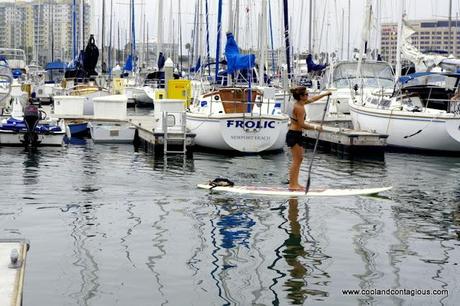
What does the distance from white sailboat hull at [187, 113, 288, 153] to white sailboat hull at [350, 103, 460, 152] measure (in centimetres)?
366

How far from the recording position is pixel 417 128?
24.2 metres

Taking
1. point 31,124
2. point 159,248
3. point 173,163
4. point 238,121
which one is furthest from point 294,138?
point 31,124

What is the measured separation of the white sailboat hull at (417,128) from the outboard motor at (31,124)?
34.5 feet

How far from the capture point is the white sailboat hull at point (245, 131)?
22.9 m

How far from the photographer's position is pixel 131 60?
219 feet

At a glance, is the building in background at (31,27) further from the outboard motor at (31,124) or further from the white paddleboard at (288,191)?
the white paddleboard at (288,191)

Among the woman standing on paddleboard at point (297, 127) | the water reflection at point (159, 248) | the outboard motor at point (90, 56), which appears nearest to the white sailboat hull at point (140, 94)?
the outboard motor at point (90, 56)

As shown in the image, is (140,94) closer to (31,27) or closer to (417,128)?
(417,128)

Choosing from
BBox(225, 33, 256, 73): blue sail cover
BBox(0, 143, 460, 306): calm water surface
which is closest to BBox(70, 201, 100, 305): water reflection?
BBox(0, 143, 460, 306): calm water surface

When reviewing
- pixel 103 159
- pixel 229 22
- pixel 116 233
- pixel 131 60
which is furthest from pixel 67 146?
pixel 131 60

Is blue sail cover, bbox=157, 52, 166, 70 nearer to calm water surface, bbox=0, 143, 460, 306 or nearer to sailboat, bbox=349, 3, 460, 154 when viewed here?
sailboat, bbox=349, 3, 460, 154

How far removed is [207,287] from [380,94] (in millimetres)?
19659

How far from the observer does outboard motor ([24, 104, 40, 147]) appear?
23.4 metres

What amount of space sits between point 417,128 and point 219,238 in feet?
46.3
